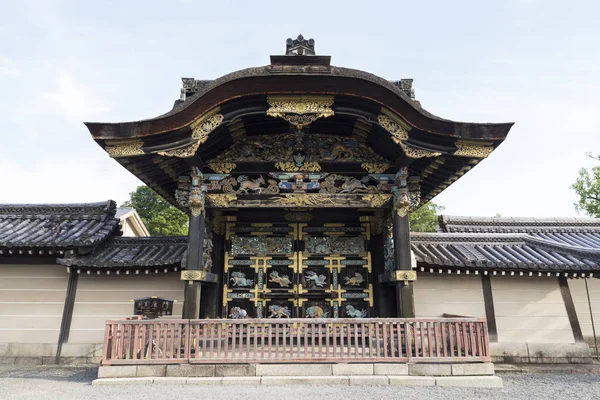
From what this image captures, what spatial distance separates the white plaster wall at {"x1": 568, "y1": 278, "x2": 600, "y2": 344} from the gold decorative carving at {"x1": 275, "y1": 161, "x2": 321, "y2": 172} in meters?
7.47

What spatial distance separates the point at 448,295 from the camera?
973cm

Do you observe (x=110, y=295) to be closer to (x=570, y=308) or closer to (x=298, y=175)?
(x=298, y=175)

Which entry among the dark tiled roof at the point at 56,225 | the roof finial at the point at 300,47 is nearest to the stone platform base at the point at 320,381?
the dark tiled roof at the point at 56,225

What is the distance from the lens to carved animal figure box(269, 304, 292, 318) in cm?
898

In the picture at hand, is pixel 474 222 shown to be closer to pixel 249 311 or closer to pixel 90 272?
pixel 249 311

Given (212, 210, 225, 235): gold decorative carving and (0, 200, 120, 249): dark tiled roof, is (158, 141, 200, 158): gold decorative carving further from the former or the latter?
(0, 200, 120, 249): dark tiled roof

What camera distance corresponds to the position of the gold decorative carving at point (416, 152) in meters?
7.54

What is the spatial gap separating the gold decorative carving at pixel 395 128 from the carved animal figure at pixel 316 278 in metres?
3.85

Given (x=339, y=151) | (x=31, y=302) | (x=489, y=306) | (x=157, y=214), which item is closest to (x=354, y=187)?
(x=339, y=151)

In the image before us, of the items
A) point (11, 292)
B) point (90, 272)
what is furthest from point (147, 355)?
point (11, 292)

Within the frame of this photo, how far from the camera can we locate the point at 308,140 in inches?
344

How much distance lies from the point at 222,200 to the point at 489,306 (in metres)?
7.21

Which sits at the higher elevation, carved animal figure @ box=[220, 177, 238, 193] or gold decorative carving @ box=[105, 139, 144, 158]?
gold decorative carving @ box=[105, 139, 144, 158]

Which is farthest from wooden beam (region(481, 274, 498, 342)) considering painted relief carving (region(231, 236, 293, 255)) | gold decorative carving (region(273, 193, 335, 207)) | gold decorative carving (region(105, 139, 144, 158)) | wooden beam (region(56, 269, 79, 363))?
wooden beam (region(56, 269, 79, 363))
